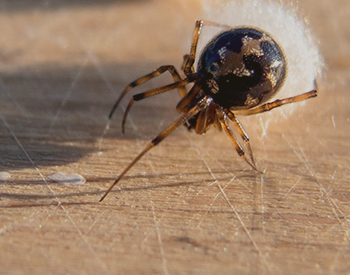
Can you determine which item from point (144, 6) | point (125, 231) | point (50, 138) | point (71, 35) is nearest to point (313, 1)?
point (144, 6)

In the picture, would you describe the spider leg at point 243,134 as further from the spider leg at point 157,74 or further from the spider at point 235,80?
the spider leg at point 157,74

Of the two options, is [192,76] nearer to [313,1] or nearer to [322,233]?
[322,233]

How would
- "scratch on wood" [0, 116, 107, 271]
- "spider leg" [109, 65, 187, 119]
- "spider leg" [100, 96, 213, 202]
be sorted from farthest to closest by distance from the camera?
"spider leg" [109, 65, 187, 119], "spider leg" [100, 96, 213, 202], "scratch on wood" [0, 116, 107, 271]

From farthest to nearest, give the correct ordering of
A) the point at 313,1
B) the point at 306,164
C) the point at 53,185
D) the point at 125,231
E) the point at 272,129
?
the point at 313,1, the point at 272,129, the point at 306,164, the point at 53,185, the point at 125,231

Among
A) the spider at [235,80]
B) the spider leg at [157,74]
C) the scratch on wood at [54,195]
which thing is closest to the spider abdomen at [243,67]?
the spider at [235,80]

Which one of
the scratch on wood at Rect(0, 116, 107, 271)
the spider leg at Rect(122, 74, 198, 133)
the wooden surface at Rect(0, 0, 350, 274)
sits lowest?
the scratch on wood at Rect(0, 116, 107, 271)

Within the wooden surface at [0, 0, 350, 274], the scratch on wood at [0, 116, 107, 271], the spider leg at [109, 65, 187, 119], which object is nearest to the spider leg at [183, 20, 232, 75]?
the spider leg at [109, 65, 187, 119]

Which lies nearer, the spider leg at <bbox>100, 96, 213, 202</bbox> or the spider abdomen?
the spider leg at <bbox>100, 96, 213, 202</bbox>

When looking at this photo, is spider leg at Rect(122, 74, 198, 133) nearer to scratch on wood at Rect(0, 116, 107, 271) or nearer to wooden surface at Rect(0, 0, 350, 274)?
wooden surface at Rect(0, 0, 350, 274)
